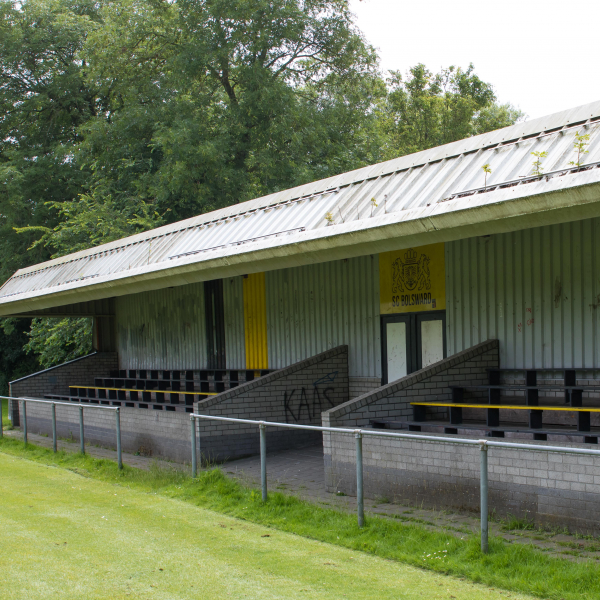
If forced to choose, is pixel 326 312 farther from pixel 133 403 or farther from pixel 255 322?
pixel 133 403

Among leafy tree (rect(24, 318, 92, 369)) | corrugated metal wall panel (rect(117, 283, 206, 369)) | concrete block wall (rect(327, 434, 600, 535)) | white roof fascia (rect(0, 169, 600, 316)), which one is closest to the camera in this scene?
concrete block wall (rect(327, 434, 600, 535))

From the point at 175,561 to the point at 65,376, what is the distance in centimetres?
1738

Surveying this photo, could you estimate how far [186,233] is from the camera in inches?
640

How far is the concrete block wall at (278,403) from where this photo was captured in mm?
12266

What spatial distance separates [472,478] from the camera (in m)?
7.79

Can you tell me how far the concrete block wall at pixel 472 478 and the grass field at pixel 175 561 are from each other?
6.19 feet

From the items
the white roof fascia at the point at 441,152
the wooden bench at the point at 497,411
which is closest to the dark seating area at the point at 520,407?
the wooden bench at the point at 497,411

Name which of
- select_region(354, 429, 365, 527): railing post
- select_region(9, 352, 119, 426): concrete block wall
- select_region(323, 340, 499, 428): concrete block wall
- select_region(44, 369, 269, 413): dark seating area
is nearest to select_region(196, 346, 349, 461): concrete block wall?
select_region(44, 369, 269, 413): dark seating area

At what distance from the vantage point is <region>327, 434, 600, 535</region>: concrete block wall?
271 inches

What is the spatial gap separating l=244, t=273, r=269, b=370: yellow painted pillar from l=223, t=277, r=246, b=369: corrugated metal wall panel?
8.1 inches

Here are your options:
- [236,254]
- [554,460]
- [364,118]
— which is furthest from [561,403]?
[364,118]

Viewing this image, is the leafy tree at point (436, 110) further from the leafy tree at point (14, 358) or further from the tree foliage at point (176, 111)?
the leafy tree at point (14, 358)

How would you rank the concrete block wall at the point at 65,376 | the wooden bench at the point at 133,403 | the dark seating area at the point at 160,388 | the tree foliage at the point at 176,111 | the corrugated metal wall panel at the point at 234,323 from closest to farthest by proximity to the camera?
the wooden bench at the point at 133,403 < the dark seating area at the point at 160,388 < the corrugated metal wall panel at the point at 234,323 < the concrete block wall at the point at 65,376 < the tree foliage at the point at 176,111

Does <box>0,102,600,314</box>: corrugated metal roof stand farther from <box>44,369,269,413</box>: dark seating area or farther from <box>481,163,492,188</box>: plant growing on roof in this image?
<box>44,369,269,413</box>: dark seating area
